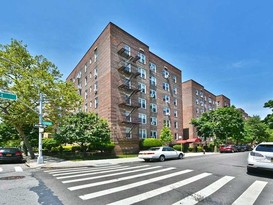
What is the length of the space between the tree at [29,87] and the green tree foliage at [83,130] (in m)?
1.22

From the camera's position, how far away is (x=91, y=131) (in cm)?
2391

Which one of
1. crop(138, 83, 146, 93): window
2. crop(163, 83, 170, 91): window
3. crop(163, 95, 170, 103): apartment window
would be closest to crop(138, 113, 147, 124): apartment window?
crop(138, 83, 146, 93): window

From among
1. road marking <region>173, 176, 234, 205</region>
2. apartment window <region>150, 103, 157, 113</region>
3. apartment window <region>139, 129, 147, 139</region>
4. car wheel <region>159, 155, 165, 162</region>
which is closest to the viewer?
road marking <region>173, 176, 234, 205</region>

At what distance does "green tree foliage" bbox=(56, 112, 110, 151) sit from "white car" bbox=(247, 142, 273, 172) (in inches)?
648

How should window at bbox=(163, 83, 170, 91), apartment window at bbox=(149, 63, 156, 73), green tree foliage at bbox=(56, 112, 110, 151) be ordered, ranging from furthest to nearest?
window at bbox=(163, 83, 170, 91) < apartment window at bbox=(149, 63, 156, 73) < green tree foliage at bbox=(56, 112, 110, 151)

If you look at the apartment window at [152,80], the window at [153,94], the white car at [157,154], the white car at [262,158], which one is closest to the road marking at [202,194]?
the white car at [262,158]

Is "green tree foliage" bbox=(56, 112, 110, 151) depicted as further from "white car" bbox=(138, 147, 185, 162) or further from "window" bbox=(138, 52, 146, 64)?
"window" bbox=(138, 52, 146, 64)

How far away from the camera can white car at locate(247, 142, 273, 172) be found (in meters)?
9.93

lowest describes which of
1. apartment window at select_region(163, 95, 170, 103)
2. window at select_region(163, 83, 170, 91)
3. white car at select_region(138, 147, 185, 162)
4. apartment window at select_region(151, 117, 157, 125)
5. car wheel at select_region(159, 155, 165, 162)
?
car wheel at select_region(159, 155, 165, 162)

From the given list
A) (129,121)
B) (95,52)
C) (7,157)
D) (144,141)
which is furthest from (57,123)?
(95,52)

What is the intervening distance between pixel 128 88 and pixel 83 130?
11.4 metres

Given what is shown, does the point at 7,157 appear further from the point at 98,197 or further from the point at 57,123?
the point at 98,197

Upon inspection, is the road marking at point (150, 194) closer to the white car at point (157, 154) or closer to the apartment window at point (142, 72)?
the white car at point (157, 154)

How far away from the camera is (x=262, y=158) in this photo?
1014cm
